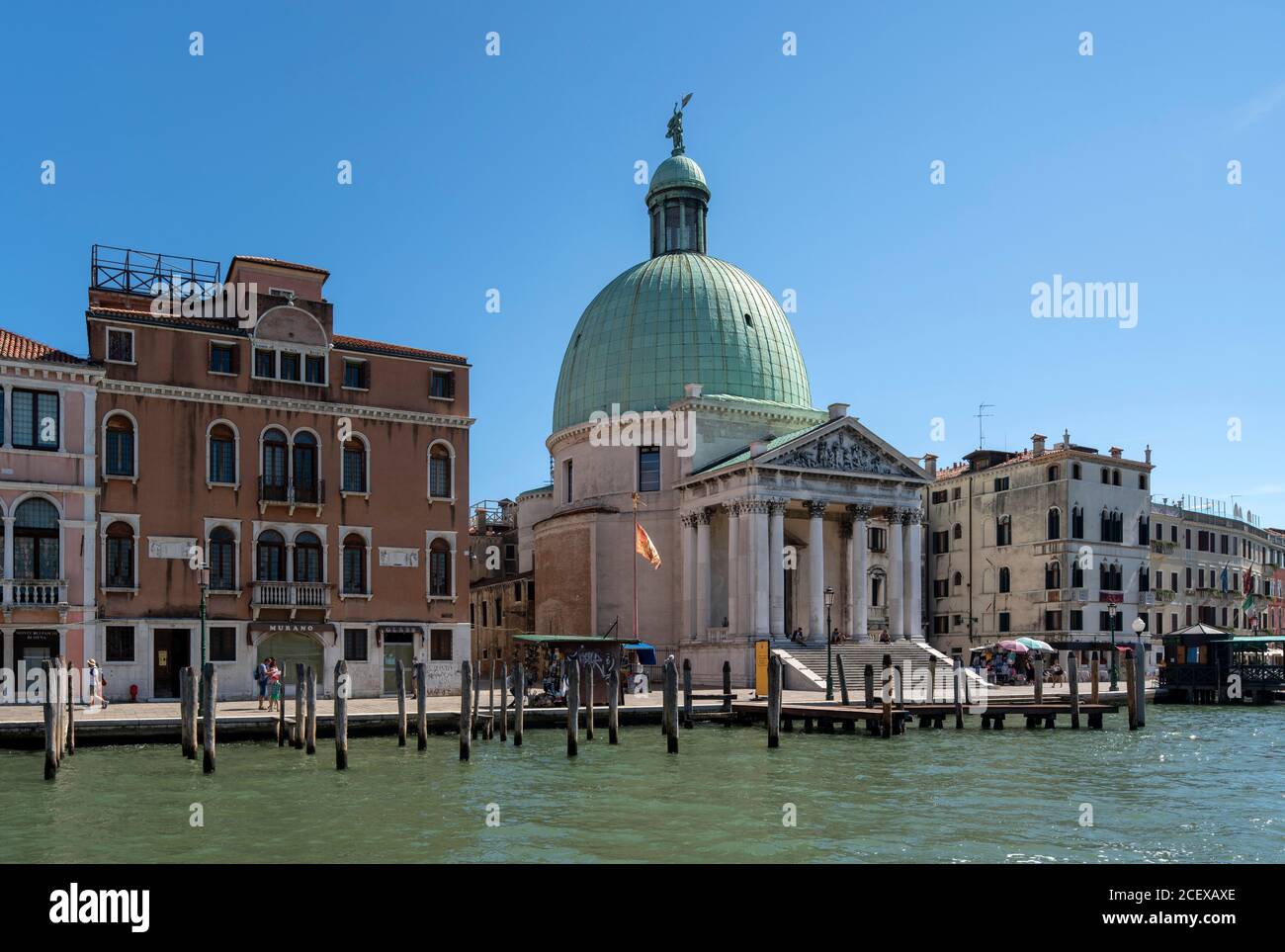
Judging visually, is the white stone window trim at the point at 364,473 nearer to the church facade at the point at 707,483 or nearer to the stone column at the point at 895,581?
the church facade at the point at 707,483

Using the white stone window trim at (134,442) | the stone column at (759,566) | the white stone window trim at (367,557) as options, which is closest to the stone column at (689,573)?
the stone column at (759,566)

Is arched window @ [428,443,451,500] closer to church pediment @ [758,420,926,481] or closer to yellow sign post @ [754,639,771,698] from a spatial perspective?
yellow sign post @ [754,639,771,698]

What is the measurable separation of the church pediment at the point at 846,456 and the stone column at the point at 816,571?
1591mm

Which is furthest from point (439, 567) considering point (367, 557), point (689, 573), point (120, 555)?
point (689, 573)

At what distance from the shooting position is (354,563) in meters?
37.4

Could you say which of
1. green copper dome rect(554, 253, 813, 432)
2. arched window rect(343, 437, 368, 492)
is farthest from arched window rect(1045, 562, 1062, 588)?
arched window rect(343, 437, 368, 492)

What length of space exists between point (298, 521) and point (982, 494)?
3560cm

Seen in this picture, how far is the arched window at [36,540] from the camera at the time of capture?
105 feet
